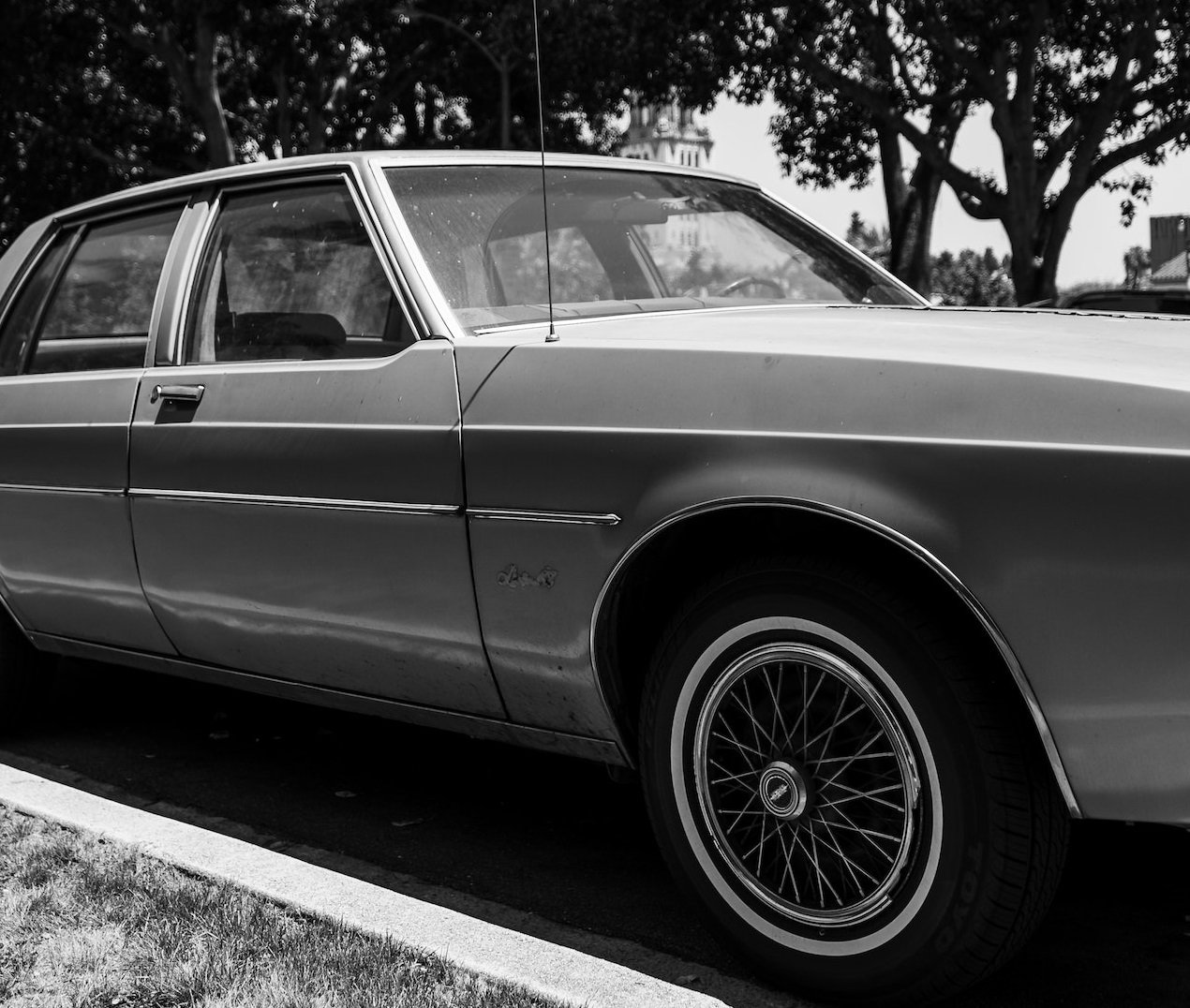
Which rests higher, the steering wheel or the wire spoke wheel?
the steering wheel

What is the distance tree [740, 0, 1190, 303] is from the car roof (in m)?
13.4

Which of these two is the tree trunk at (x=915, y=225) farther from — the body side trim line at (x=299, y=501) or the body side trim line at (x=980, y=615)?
the body side trim line at (x=980, y=615)

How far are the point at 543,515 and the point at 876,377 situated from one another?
752 mm

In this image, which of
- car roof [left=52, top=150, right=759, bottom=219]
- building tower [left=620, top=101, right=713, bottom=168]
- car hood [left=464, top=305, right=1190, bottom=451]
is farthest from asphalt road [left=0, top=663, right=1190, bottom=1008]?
Result: building tower [left=620, top=101, right=713, bottom=168]

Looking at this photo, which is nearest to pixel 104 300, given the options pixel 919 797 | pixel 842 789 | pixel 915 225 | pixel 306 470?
pixel 306 470

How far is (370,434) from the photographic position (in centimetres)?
328

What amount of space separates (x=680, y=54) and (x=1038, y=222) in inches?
207

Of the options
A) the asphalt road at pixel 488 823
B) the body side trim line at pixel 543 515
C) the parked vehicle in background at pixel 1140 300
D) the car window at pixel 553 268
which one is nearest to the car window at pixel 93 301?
the car window at pixel 553 268

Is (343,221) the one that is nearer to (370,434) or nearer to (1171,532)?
(370,434)

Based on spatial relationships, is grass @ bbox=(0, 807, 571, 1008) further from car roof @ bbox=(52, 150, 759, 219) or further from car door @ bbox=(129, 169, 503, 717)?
car roof @ bbox=(52, 150, 759, 219)

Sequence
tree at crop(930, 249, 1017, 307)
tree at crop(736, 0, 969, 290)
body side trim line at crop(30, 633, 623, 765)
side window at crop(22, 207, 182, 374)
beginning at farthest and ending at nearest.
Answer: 1. tree at crop(930, 249, 1017, 307)
2. tree at crop(736, 0, 969, 290)
3. side window at crop(22, 207, 182, 374)
4. body side trim line at crop(30, 633, 623, 765)

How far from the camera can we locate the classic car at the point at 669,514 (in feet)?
7.72

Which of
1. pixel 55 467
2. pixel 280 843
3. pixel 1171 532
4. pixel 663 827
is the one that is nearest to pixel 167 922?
pixel 280 843

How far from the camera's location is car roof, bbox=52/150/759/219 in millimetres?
3707
